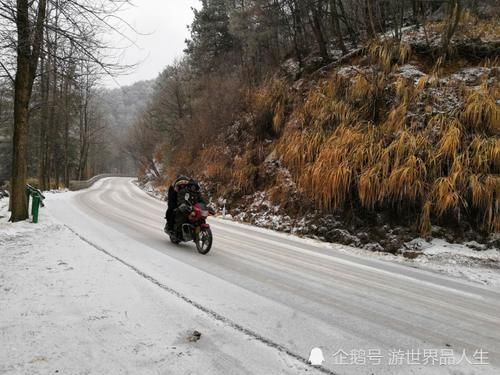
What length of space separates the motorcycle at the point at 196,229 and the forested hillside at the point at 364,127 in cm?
366

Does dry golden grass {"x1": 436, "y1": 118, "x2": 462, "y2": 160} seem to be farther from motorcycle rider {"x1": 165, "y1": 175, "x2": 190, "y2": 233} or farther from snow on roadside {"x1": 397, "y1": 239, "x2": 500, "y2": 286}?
motorcycle rider {"x1": 165, "y1": 175, "x2": 190, "y2": 233}

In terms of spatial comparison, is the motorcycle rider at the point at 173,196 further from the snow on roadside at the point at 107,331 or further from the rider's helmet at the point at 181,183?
the snow on roadside at the point at 107,331

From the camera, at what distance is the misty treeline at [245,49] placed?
52.9 feet

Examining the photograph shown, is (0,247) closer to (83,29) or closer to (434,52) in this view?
(83,29)

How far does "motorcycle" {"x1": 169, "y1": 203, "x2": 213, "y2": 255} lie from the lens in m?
7.89

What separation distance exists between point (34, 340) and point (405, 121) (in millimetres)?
10172

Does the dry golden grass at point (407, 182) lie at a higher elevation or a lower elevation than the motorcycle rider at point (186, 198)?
higher

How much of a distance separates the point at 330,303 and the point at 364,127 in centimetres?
748

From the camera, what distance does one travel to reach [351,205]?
33.0 feet

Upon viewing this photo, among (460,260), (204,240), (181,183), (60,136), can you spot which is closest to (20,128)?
(181,183)

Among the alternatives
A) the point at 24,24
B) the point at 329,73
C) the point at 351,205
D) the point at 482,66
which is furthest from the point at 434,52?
the point at 24,24

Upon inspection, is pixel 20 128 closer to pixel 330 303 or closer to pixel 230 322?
pixel 230 322

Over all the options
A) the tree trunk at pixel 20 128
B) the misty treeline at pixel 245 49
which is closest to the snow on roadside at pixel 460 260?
the misty treeline at pixel 245 49

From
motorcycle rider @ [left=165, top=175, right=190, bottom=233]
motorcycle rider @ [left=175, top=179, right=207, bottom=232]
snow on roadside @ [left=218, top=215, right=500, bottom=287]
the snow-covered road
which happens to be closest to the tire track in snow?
the snow-covered road
